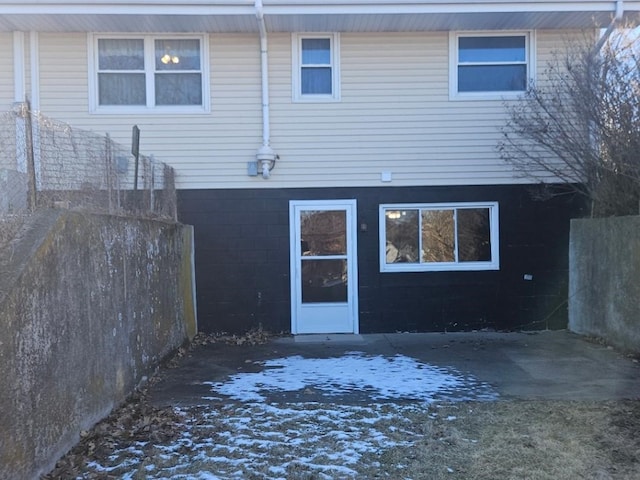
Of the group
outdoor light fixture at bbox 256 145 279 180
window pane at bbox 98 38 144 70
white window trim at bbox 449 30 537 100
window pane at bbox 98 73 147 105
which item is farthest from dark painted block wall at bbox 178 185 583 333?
window pane at bbox 98 38 144 70

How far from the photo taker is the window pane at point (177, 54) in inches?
374

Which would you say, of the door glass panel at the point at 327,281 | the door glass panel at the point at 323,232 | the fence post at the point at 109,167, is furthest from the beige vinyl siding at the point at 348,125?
the fence post at the point at 109,167

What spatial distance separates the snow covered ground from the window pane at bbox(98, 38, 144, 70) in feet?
18.7

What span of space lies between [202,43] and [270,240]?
3481 mm

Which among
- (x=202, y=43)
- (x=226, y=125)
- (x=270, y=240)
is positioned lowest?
(x=270, y=240)

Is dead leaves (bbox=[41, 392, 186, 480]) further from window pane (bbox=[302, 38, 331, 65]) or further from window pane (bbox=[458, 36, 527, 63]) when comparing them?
window pane (bbox=[458, 36, 527, 63])

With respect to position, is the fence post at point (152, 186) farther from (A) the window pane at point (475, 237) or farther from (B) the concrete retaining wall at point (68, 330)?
(A) the window pane at point (475, 237)

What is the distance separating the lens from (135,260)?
6305mm

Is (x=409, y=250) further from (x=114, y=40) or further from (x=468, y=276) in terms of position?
(x=114, y=40)

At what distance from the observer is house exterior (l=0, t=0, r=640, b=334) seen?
9406mm

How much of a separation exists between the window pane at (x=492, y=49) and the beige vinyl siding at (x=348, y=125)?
0.30 metres

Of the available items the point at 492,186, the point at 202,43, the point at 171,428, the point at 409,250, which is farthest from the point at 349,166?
the point at 171,428

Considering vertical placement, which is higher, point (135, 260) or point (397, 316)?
point (135, 260)

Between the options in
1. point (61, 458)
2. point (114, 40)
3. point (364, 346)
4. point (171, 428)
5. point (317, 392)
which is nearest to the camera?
point (61, 458)
